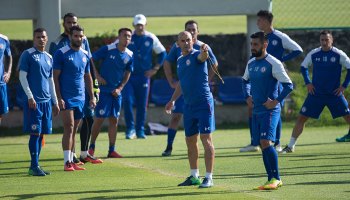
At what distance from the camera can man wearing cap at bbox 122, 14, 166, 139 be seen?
21359 mm

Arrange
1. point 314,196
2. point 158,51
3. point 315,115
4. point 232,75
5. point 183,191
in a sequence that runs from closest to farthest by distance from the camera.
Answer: point 314,196, point 183,191, point 315,115, point 158,51, point 232,75

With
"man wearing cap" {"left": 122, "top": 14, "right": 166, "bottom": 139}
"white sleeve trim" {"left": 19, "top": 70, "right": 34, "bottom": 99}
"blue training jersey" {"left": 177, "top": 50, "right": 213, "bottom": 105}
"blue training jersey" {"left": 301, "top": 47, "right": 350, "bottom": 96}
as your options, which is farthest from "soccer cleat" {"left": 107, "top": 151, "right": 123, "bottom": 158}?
"blue training jersey" {"left": 177, "top": 50, "right": 213, "bottom": 105}

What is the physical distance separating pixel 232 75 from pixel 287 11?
2297 mm

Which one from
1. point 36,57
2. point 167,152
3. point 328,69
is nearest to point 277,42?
point 328,69

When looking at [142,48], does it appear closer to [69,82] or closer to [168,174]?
[69,82]

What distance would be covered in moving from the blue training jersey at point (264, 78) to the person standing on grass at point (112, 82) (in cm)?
460

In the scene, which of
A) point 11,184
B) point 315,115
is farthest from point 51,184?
point 315,115

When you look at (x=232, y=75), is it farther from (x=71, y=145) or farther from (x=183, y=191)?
(x=183, y=191)

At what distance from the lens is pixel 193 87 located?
13195 millimetres

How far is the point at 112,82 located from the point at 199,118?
453 cm

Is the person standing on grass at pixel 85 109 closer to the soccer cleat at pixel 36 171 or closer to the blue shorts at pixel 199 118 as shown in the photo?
the soccer cleat at pixel 36 171

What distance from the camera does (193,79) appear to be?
1323cm

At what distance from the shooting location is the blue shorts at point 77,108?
15265mm

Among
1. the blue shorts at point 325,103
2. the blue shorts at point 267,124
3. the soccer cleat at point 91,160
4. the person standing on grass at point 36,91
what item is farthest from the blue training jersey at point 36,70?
the blue shorts at point 325,103
